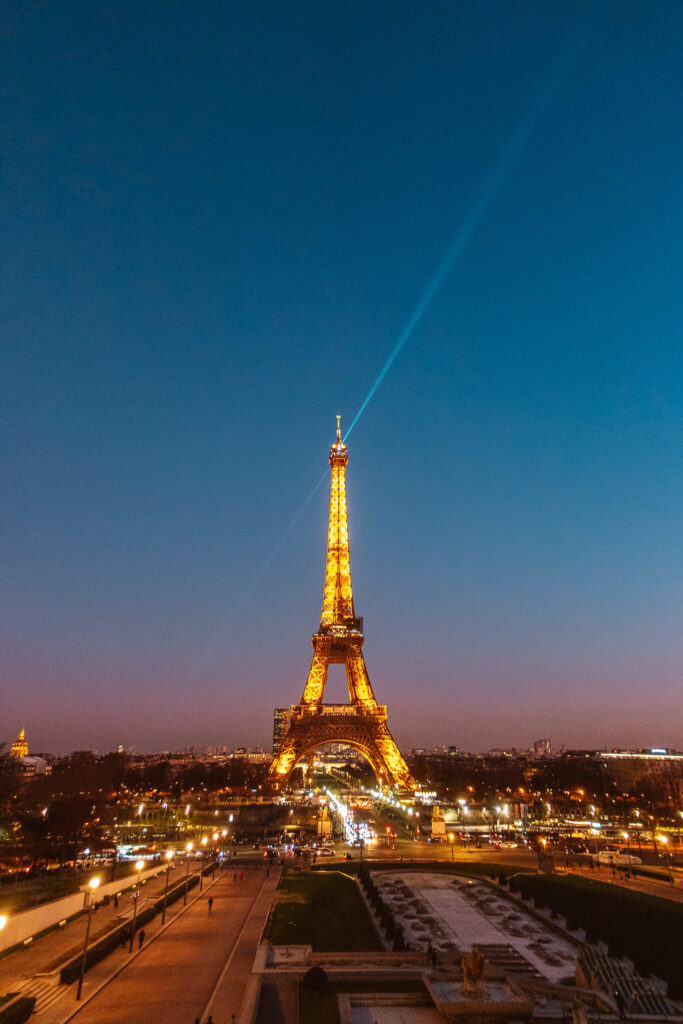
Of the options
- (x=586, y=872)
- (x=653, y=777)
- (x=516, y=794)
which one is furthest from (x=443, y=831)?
(x=653, y=777)

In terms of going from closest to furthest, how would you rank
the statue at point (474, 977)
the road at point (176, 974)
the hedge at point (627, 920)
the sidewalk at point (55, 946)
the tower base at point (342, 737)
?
the road at point (176, 974), the statue at point (474, 977), the sidewalk at point (55, 946), the hedge at point (627, 920), the tower base at point (342, 737)

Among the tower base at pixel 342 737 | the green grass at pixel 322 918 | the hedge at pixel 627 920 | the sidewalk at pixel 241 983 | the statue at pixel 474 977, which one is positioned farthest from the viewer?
the tower base at pixel 342 737

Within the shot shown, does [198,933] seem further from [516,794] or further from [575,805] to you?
[516,794]

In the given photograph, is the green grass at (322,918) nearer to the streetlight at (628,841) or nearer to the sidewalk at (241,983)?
the sidewalk at (241,983)

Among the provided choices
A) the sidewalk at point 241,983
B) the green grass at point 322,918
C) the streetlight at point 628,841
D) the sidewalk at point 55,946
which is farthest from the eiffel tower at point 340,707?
the sidewalk at point 241,983

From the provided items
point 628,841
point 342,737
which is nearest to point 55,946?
point 628,841

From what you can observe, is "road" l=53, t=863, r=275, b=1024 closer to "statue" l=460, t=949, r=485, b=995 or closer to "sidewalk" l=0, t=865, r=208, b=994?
"sidewalk" l=0, t=865, r=208, b=994

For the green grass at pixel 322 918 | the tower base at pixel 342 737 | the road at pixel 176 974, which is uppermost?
the tower base at pixel 342 737
